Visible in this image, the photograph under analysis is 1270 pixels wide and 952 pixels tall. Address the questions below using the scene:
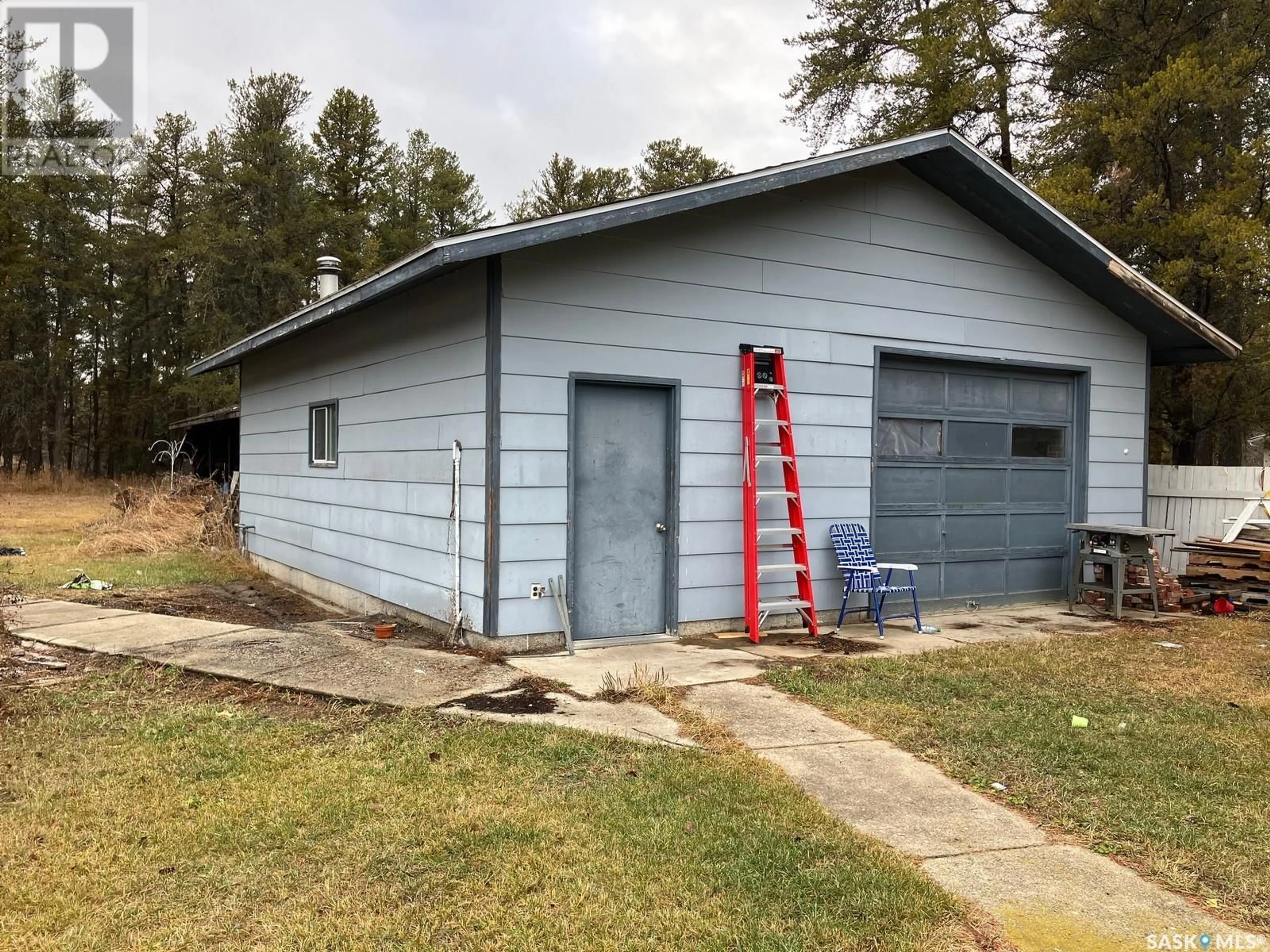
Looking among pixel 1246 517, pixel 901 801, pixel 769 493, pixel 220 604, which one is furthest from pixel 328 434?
pixel 1246 517

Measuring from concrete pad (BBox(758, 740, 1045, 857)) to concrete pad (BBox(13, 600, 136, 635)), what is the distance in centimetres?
613

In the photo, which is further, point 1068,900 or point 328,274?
point 328,274

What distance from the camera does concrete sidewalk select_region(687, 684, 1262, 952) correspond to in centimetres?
276

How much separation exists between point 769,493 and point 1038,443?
3976mm

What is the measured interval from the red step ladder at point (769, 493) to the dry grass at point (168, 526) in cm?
1004

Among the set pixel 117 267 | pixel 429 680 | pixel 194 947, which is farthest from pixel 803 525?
pixel 117 267

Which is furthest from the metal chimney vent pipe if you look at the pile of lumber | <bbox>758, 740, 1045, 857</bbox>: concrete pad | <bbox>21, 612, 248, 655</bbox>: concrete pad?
the pile of lumber

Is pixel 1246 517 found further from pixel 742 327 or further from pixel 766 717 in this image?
pixel 766 717

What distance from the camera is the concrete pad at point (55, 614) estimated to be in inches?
276

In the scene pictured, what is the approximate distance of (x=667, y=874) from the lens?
2996mm

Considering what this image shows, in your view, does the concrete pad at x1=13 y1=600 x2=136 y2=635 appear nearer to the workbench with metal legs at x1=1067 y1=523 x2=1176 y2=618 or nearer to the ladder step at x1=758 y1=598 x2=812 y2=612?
the ladder step at x1=758 y1=598 x2=812 y2=612

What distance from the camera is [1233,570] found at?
29.9 feet

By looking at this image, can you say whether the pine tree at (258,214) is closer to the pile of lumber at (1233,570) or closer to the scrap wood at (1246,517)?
the pile of lumber at (1233,570)

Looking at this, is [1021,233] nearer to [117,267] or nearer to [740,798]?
[740,798]
